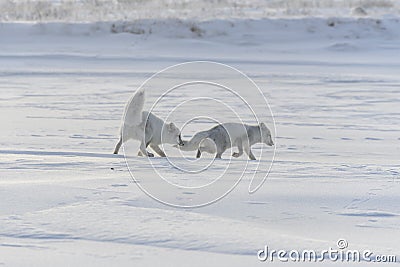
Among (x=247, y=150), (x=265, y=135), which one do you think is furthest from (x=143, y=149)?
(x=265, y=135)

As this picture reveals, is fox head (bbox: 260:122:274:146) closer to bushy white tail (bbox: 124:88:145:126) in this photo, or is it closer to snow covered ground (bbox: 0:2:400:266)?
snow covered ground (bbox: 0:2:400:266)

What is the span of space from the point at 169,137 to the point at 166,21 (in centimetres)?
1869

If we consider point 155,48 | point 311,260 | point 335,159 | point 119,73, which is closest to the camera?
point 311,260

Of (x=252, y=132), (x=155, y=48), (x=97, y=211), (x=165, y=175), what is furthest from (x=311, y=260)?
(x=155, y=48)

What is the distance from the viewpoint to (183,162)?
7883mm

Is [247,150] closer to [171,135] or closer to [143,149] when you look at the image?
[171,135]

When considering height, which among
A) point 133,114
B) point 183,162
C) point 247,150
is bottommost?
point 247,150

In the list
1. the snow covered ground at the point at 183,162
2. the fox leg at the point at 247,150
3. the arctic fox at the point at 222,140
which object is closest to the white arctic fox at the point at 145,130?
the arctic fox at the point at 222,140

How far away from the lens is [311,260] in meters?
4.35

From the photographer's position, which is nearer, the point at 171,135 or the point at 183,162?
the point at 183,162

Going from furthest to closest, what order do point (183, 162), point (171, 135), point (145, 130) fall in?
point (171, 135) < point (145, 130) < point (183, 162)

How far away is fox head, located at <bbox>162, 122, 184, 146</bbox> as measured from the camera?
8.93 metres

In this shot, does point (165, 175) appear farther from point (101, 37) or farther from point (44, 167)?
point (101, 37)

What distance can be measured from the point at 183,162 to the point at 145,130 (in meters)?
1.04
